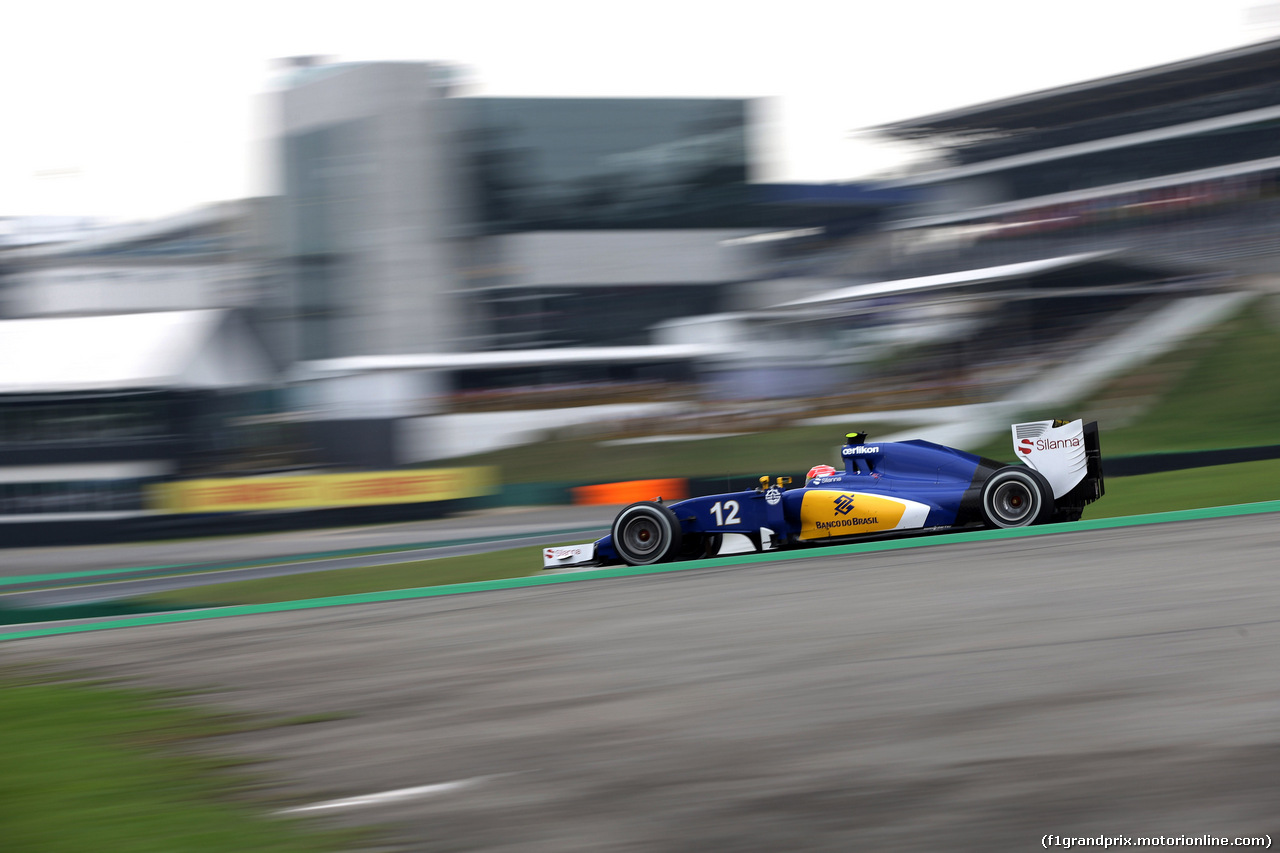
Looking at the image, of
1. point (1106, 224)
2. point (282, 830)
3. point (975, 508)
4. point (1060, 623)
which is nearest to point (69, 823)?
point (282, 830)

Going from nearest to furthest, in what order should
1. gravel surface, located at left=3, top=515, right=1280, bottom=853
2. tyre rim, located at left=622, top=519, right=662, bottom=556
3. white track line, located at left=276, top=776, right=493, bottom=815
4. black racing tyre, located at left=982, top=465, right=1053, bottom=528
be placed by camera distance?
Answer: 1. gravel surface, located at left=3, top=515, right=1280, bottom=853
2. white track line, located at left=276, top=776, right=493, bottom=815
3. black racing tyre, located at left=982, top=465, right=1053, bottom=528
4. tyre rim, located at left=622, top=519, right=662, bottom=556

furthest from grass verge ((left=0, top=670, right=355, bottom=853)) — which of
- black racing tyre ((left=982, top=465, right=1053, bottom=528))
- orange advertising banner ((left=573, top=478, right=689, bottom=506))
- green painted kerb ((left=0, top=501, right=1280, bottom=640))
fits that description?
orange advertising banner ((left=573, top=478, right=689, bottom=506))

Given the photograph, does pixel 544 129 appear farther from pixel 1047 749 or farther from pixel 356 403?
pixel 1047 749

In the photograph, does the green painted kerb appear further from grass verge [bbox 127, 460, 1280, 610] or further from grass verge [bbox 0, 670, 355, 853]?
grass verge [bbox 0, 670, 355, 853]

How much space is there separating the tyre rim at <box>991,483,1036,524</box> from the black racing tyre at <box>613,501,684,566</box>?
2.77 m

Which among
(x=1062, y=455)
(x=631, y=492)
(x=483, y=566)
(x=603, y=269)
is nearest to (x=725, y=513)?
(x=1062, y=455)

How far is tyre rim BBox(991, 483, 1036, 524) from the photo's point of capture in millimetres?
9547

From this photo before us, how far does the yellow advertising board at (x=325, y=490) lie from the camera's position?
23.6m

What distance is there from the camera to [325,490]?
23.9 metres

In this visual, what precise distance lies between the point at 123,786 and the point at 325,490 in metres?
20.4

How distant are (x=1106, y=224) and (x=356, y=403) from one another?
23938 millimetres

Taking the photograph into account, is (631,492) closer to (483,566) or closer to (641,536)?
(483,566)

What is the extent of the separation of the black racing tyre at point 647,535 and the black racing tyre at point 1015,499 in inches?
107

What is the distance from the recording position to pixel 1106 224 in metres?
34.7
